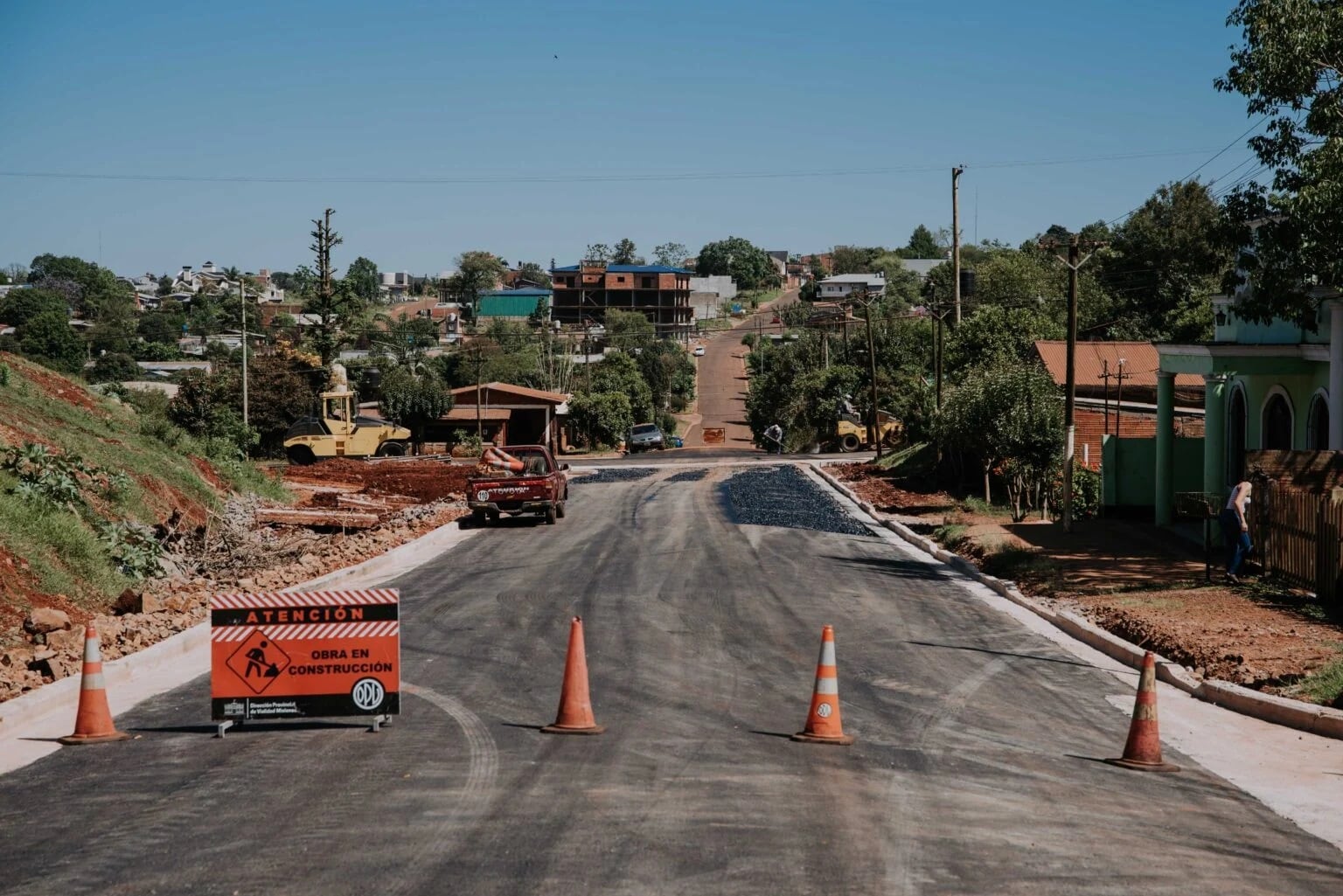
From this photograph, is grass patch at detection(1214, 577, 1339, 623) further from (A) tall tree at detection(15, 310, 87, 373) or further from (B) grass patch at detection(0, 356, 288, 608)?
(A) tall tree at detection(15, 310, 87, 373)

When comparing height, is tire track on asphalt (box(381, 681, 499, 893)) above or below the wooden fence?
below

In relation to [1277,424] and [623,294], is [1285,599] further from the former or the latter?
[623,294]

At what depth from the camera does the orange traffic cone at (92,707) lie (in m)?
11.3

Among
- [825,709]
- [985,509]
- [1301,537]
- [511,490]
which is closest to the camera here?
[825,709]

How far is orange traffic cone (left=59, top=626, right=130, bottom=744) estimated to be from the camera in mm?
11266

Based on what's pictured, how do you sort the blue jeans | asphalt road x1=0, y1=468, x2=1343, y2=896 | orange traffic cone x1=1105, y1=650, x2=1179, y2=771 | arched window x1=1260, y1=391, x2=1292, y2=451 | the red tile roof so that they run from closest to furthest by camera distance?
asphalt road x1=0, y1=468, x2=1343, y2=896
orange traffic cone x1=1105, y1=650, x2=1179, y2=771
the blue jeans
arched window x1=1260, y1=391, x2=1292, y2=451
the red tile roof

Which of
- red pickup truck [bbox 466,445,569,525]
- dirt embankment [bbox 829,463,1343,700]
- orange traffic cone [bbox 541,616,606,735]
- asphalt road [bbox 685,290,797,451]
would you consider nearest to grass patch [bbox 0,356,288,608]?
red pickup truck [bbox 466,445,569,525]

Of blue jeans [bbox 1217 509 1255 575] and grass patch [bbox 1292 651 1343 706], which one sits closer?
grass patch [bbox 1292 651 1343 706]

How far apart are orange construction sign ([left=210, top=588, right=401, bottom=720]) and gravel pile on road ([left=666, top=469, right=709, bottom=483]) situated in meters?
35.3

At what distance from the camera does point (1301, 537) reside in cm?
1889

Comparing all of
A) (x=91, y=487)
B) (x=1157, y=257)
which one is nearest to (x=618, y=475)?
(x=91, y=487)

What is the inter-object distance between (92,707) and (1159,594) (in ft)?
46.5

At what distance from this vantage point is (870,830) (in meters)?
8.67

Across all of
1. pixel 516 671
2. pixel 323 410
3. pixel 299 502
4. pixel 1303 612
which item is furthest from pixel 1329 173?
pixel 323 410
